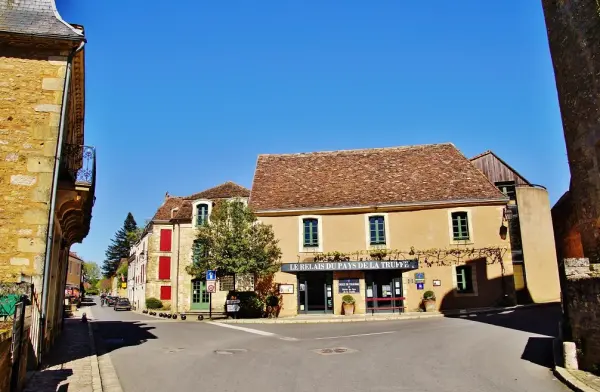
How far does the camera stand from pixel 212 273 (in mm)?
21109

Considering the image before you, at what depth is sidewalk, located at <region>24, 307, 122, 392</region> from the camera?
23.6ft

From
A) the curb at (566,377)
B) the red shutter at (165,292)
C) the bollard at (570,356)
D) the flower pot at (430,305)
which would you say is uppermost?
the red shutter at (165,292)

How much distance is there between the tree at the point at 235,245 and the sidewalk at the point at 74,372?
9.53 metres

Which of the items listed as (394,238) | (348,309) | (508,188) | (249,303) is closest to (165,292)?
(249,303)

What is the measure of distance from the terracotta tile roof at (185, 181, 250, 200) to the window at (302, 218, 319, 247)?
994 centimetres

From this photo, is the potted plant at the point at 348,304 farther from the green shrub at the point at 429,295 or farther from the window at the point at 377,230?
the green shrub at the point at 429,295

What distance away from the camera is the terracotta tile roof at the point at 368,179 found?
950 inches

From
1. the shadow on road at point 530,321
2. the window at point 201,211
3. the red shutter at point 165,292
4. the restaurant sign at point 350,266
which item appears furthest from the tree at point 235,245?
the red shutter at point 165,292

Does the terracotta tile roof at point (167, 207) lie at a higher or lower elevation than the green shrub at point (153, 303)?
higher

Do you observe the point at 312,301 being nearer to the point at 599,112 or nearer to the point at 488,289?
the point at 488,289

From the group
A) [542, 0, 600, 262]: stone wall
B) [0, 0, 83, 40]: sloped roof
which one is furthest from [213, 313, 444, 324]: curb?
[0, 0, 83, 40]: sloped roof

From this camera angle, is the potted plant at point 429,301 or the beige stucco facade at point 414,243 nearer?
Result: the potted plant at point 429,301

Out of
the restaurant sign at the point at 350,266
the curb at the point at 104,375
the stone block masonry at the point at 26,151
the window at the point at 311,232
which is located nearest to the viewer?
the curb at the point at 104,375

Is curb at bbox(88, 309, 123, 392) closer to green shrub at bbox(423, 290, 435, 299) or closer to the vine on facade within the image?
the vine on facade
